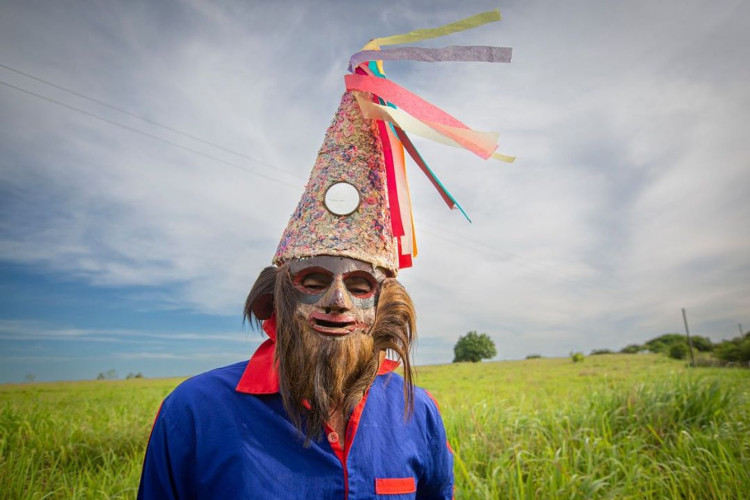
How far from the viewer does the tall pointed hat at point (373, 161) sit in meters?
1.97

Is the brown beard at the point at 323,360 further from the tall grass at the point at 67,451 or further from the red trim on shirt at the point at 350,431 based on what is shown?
the tall grass at the point at 67,451

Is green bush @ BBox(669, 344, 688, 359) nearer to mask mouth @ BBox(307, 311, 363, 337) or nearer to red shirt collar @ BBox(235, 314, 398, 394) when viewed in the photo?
mask mouth @ BBox(307, 311, 363, 337)

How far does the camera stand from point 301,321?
1.85 meters

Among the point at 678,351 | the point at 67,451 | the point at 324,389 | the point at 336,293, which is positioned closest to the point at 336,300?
the point at 336,293

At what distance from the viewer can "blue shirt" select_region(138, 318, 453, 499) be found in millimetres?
1537

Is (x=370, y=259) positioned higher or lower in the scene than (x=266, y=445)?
higher

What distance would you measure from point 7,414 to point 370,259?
465cm

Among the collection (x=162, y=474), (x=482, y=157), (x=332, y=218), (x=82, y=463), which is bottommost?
(x=82, y=463)

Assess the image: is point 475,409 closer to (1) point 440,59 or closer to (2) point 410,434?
(2) point 410,434

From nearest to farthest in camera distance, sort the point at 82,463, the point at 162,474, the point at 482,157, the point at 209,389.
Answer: the point at 162,474 → the point at 209,389 → the point at 482,157 → the point at 82,463

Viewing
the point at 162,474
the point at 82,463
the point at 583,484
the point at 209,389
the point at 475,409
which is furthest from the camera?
the point at 475,409

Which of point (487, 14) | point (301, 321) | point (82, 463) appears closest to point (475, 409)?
point (82, 463)

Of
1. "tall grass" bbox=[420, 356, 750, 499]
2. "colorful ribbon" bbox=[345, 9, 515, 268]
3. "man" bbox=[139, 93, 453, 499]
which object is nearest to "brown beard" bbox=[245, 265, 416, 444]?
"man" bbox=[139, 93, 453, 499]

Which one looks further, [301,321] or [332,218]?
[332,218]
